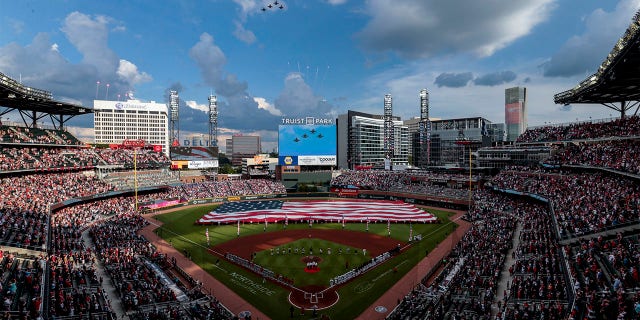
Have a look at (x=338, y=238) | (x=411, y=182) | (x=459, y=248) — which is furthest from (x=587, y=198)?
(x=411, y=182)

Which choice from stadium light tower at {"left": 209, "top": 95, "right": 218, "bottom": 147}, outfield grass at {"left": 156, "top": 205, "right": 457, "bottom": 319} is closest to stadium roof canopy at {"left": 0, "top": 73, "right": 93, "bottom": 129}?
outfield grass at {"left": 156, "top": 205, "right": 457, "bottom": 319}

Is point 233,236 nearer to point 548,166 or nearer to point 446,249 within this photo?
point 446,249

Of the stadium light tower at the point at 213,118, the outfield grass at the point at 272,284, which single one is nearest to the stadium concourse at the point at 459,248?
the outfield grass at the point at 272,284

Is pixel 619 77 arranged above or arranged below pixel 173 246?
above

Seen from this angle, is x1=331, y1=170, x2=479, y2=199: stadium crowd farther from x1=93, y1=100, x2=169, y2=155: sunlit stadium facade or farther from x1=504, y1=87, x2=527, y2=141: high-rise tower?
x1=504, y1=87, x2=527, y2=141: high-rise tower

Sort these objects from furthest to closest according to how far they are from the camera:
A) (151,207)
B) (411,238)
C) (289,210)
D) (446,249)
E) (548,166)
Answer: (151,207) → (289,210) → (548,166) → (411,238) → (446,249)

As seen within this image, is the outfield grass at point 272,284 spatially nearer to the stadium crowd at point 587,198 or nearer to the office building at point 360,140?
the stadium crowd at point 587,198

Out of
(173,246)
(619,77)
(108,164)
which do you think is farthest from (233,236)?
(619,77)
